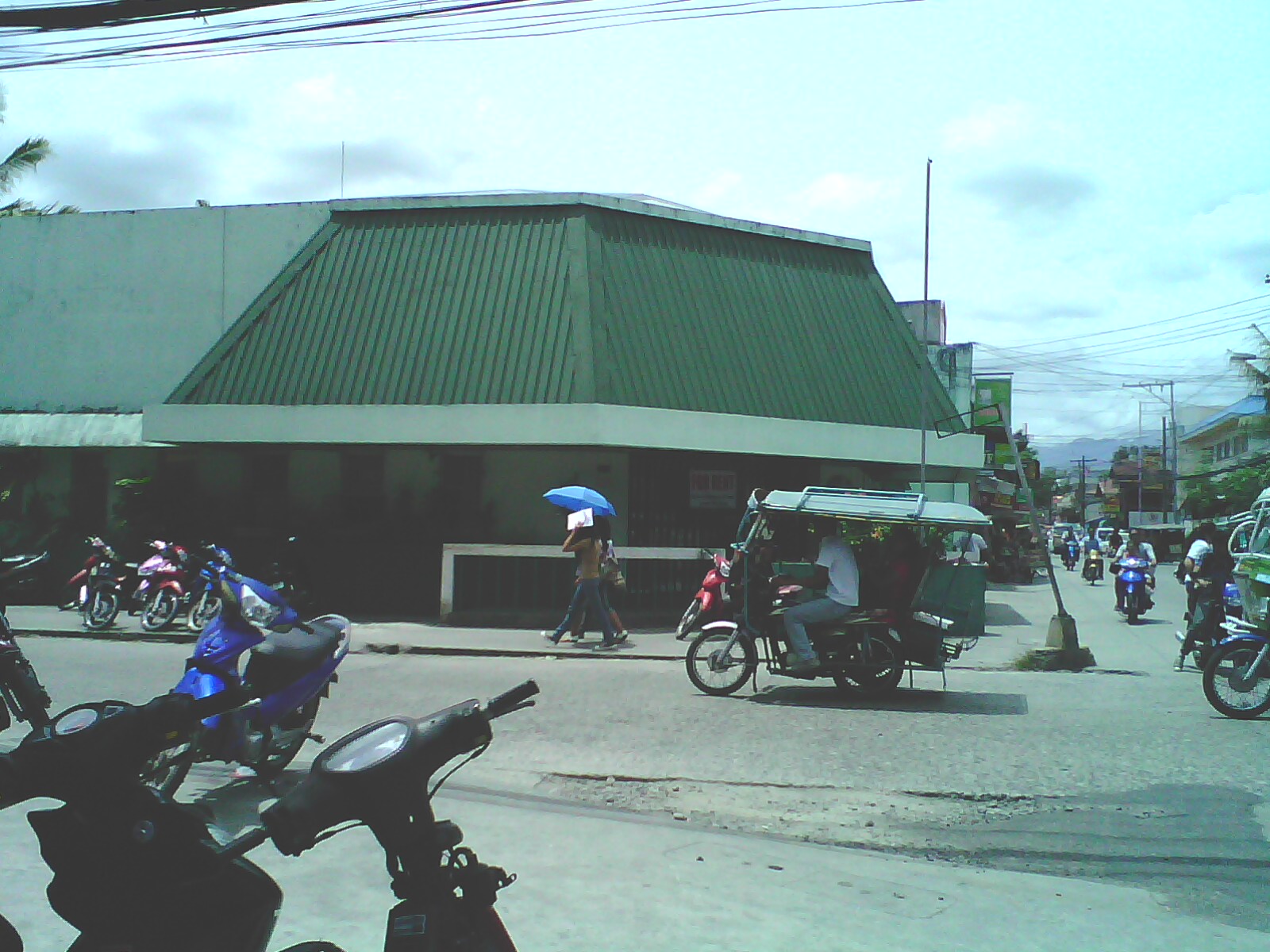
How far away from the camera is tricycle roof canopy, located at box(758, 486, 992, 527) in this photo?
33.8 feet

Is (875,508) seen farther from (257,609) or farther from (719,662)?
(257,609)

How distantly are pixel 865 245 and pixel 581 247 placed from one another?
583 cm

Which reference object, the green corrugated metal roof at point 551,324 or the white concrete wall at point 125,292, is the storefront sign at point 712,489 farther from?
the white concrete wall at point 125,292

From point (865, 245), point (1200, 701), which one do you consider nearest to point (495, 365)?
point (865, 245)

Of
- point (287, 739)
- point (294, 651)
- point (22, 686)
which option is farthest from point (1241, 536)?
point (22, 686)

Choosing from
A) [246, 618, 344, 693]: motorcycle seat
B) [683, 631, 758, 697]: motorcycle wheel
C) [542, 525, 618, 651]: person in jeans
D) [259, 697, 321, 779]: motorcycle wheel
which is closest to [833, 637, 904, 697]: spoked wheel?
[683, 631, 758, 697]: motorcycle wheel

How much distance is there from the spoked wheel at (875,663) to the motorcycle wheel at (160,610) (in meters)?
9.91

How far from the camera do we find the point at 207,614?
1608 centimetres

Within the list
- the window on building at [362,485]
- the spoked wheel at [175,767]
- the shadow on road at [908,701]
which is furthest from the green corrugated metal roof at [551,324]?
the spoked wheel at [175,767]

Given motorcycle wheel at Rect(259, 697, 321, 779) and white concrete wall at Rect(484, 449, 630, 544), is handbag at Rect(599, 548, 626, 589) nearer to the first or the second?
white concrete wall at Rect(484, 449, 630, 544)

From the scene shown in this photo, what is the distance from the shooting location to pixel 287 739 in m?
7.07

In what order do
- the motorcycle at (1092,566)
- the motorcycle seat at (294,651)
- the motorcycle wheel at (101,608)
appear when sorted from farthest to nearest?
the motorcycle at (1092,566)
the motorcycle wheel at (101,608)
the motorcycle seat at (294,651)

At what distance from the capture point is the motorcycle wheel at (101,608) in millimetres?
16375

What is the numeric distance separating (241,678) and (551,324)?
37.6 feet
